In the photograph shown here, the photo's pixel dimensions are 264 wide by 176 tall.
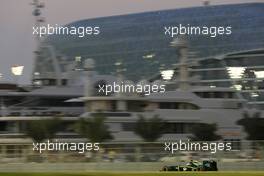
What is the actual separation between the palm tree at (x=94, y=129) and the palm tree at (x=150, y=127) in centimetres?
141

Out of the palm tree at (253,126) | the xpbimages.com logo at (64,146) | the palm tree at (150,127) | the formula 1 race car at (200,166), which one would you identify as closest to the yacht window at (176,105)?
the palm tree at (150,127)

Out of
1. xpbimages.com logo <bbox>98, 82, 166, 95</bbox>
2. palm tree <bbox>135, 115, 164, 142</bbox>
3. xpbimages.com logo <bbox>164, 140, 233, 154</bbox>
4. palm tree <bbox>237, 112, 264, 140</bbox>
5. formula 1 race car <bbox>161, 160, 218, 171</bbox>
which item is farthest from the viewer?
palm tree <bbox>237, 112, 264, 140</bbox>

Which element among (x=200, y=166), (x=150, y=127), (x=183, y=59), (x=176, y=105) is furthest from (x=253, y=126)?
(x=200, y=166)

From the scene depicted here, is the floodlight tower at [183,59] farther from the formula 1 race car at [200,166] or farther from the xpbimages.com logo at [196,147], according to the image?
the formula 1 race car at [200,166]

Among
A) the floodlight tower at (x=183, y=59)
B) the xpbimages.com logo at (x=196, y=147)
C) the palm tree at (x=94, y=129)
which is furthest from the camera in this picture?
the floodlight tower at (x=183, y=59)

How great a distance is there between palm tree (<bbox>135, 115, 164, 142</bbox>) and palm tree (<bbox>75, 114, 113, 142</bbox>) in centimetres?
141

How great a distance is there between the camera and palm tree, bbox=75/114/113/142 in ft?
86.0

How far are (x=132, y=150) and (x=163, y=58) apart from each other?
57.5 feet

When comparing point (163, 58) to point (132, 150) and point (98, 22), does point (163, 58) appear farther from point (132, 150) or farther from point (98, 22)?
point (132, 150)

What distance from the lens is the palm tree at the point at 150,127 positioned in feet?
90.8

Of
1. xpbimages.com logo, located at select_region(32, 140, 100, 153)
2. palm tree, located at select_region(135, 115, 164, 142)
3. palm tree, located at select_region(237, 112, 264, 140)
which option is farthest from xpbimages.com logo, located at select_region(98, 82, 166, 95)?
palm tree, located at select_region(237, 112, 264, 140)

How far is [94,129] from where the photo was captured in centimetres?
2686

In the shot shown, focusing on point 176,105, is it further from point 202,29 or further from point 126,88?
point 202,29

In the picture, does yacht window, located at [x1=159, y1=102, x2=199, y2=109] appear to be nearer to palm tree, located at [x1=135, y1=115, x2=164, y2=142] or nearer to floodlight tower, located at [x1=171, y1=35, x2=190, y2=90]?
palm tree, located at [x1=135, y1=115, x2=164, y2=142]
